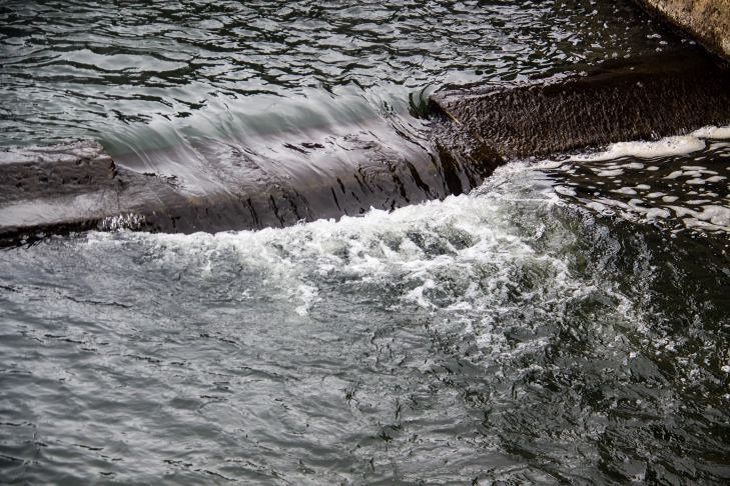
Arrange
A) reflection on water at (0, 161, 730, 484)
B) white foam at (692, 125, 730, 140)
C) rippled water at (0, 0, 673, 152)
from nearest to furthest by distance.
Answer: reflection on water at (0, 161, 730, 484), rippled water at (0, 0, 673, 152), white foam at (692, 125, 730, 140)

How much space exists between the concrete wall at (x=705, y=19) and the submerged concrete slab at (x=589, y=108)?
79 centimetres

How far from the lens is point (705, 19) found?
33.8 ft

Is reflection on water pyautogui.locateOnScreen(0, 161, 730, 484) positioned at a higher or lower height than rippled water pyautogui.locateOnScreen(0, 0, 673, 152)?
lower

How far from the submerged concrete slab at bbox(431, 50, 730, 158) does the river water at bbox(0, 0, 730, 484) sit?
0.87ft

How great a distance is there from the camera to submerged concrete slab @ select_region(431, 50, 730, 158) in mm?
8547

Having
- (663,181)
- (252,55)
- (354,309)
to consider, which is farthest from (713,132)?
(252,55)

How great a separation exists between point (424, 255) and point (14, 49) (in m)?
5.49

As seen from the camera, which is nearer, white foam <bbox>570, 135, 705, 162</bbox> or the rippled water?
the rippled water

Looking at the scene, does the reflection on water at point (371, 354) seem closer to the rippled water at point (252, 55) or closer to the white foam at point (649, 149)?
the white foam at point (649, 149)

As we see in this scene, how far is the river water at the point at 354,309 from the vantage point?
4.86 metres

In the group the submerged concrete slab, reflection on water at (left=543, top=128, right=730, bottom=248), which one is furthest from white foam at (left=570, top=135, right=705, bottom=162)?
the submerged concrete slab

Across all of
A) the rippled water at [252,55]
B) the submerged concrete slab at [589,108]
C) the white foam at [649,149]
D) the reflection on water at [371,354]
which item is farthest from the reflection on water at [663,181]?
the rippled water at [252,55]

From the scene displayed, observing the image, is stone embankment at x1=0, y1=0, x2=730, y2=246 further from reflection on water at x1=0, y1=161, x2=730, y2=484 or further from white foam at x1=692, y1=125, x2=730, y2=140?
reflection on water at x1=0, y1=161, x2=730, y2=484

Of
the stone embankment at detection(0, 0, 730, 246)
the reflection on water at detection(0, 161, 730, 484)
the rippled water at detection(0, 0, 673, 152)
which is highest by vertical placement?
the rippled water at detection(0, 0, 673, 152)
